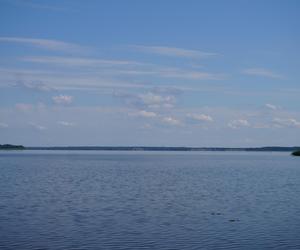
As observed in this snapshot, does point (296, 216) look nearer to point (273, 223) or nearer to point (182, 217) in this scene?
point (273, 223)

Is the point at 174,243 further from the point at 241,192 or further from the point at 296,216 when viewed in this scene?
the point at 241,192

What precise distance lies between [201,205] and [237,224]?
8316mm

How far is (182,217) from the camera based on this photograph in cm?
3120

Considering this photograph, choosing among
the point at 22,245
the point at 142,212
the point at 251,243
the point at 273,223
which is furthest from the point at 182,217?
the point at 22,245

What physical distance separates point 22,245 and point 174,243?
7.15 m

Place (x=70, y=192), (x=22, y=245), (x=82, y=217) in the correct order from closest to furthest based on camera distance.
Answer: (x=22, y=245)
(x=82, y=217)
(x=70, y=192)

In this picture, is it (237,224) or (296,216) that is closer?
(237,224)

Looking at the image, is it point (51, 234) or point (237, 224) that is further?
point (237, 224)

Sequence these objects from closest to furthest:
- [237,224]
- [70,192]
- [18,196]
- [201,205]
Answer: [237,224], [201,205], [18,196], [70,192]

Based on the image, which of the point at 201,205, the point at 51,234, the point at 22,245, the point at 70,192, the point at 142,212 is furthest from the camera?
the point at 70,192

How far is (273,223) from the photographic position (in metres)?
29.3

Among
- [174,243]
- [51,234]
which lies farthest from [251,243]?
[51,234]

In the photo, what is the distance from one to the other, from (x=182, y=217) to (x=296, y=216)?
24.3ft

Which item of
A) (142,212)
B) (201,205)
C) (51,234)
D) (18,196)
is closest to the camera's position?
(51,234)
